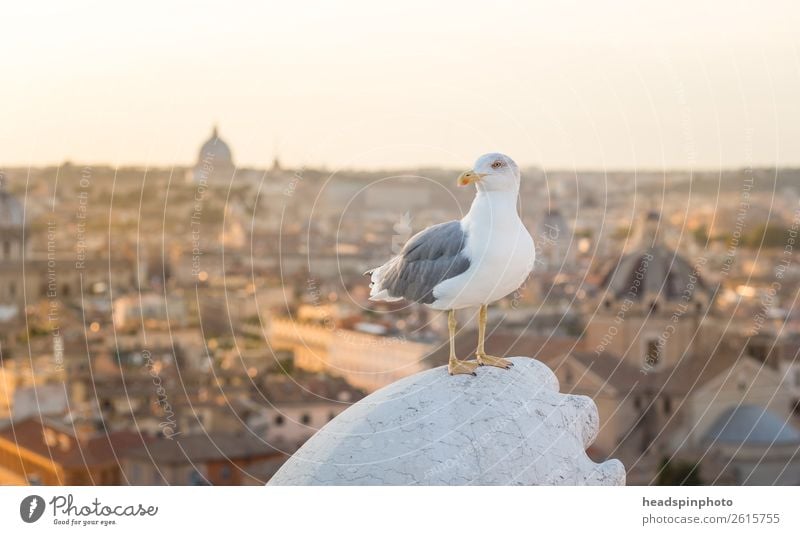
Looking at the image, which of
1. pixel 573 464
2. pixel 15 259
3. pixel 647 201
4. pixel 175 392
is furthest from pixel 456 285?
pixel 15 259

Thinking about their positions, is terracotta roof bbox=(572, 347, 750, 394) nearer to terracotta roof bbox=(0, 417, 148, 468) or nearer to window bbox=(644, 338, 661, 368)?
window bbox=(644, 338, 661, 368)

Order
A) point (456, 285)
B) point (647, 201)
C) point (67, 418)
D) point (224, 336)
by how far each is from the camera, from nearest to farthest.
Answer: point (456, 285) → point (67, 418) → point (224, 336) → point (647, 201)

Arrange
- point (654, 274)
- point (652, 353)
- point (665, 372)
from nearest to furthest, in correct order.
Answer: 1. point (652, 353)
2. point (665, 372)
3. point (654, 274)

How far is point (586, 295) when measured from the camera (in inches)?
2003

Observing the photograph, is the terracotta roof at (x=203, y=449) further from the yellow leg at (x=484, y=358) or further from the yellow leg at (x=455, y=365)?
the yellow leg at (x=455, y=365)

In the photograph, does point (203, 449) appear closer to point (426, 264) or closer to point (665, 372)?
point (665, 372)

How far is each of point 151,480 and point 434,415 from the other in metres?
23.6

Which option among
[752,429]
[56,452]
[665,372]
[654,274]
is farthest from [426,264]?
[654,274]

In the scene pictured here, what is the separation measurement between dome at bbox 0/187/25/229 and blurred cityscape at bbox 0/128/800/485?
251 millimetres

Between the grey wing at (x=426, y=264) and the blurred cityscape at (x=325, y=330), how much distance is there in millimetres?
15184

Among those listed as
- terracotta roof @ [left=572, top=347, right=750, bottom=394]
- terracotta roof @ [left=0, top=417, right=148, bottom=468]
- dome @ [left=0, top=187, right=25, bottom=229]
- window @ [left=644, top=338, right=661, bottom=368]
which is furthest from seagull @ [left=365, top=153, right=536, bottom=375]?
dome @ [left=0, top=187, right=25, bottom=229]

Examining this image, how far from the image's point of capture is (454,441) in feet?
17.3

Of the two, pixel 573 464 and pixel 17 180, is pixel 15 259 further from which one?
pixel 573 464

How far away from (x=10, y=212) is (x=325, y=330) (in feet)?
62.2
